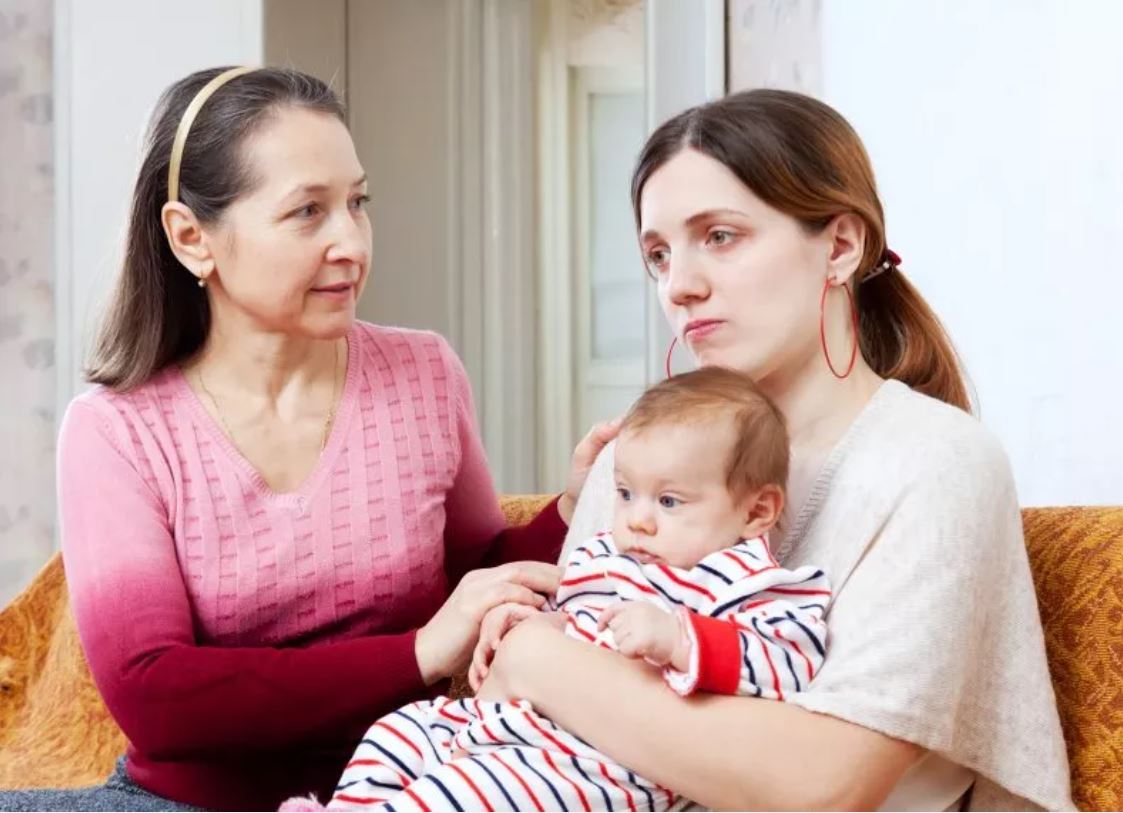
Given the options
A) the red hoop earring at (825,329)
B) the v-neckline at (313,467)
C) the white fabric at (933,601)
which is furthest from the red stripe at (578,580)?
the v-neckline at (313,467)

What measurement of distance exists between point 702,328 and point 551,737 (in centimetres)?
46

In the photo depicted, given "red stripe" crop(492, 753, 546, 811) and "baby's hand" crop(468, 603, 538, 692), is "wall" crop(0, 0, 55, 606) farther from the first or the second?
"red stripe" crop(492, 753, 546, 811)

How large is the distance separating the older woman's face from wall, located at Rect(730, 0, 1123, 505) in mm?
1062

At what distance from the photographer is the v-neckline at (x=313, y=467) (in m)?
1.88

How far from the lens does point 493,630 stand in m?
1.53

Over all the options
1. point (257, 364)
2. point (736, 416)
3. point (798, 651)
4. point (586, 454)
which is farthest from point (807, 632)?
point (257, 364)

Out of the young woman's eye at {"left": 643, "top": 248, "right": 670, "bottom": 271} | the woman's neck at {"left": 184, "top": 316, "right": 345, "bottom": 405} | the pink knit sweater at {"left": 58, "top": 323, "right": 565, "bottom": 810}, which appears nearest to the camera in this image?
the young woman's eye at {"left": 643, "top": 248, "right": 670, "bottom": 271}

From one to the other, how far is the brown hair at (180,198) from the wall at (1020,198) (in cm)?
109

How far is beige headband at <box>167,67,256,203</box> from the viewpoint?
6.17 feet

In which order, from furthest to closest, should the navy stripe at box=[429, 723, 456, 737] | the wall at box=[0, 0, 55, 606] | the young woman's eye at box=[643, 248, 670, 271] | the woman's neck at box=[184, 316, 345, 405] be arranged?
1. the wall at box=[0, 0, 55, 606]
2. the woman's neck at box=[184, 316, 345, 405]
3. the young woman's eye at box=[643, 248, 670, 271]
4. the navy stripe at box=[429, 723, 456, 737]

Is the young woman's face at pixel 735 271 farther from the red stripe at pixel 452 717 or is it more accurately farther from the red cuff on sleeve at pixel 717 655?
the red stripe at pixel 452 717

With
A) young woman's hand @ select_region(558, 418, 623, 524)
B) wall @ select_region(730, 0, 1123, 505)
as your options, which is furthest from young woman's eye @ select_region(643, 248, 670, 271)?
wall @ select_region(730, 0, 1123, 505)

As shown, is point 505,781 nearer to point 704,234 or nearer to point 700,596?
point 700,596

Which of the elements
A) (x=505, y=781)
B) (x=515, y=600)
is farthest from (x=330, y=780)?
(x=505, y=781)
